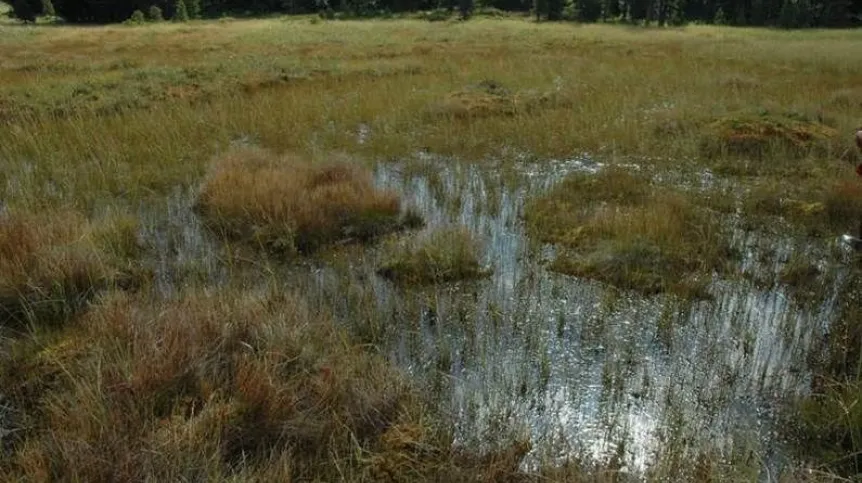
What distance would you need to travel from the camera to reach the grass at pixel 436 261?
16.8 ft

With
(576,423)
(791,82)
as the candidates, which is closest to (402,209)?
(576,423)

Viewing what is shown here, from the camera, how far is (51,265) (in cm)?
452

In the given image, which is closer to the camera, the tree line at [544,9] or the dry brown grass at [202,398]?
the dry brown grass at [202,398]

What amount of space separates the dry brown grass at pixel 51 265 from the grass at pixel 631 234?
3.94m

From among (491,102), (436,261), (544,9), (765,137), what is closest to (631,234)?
(436,261)

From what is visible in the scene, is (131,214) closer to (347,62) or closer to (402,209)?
(402,209)

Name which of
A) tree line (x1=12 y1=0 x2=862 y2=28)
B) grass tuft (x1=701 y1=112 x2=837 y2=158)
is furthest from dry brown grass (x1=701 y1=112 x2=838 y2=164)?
tree line (x1=12 y1=0 x2=862 y2=28)

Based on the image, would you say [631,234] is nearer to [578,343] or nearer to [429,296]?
[578,343]

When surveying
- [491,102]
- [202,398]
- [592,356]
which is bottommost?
[592,356]

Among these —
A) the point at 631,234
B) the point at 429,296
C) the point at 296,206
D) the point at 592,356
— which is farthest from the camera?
the point at 296,206

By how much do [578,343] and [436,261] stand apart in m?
1.54

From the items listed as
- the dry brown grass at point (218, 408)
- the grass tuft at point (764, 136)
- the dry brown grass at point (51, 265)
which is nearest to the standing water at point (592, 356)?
the dry brown grass at point (218, 408)

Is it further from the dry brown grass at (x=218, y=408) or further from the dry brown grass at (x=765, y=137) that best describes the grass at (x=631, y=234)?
the dry brown grass at (x=765, y=137)

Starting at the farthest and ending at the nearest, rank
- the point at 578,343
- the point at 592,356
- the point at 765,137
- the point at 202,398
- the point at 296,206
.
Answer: the point at 765,137 < the point at 296,206 < the point at 578,343 < the point at 592,356 < the point at 202,398
